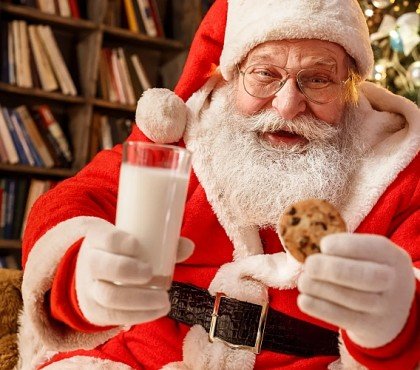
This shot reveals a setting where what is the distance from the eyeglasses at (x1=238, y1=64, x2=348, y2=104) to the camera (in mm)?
1558

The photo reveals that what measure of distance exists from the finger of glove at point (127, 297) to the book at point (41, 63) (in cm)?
239

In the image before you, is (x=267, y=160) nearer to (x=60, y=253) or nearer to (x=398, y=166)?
(x=398, y=166)

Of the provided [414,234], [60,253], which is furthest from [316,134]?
[60,253]

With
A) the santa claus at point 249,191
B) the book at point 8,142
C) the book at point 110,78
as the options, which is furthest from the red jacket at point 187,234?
the book at point 110,78

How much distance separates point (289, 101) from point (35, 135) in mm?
1963

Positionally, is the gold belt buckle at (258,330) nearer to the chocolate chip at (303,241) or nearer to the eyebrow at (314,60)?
the chocolate chip at (303,241)

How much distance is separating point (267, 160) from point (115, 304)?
0.70 m

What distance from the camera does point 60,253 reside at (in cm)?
122

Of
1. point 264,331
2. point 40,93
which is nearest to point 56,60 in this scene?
point 40,93

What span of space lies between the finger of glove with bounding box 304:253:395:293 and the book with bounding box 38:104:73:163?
8.38 feet

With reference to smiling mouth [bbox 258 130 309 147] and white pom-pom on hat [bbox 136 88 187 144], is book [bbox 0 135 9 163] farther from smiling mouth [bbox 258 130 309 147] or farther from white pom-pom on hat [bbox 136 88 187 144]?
smiling mouth [bbox 258 130 309 147]

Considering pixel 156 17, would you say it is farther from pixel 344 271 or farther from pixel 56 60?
pixel 344 271

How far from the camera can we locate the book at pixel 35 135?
10.3 ft

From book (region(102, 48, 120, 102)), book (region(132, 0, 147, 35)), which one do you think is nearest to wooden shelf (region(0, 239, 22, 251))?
book (region(102, 48, 120, 102))
